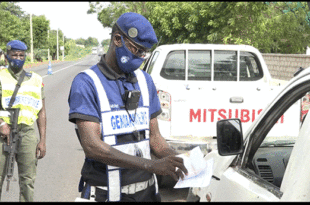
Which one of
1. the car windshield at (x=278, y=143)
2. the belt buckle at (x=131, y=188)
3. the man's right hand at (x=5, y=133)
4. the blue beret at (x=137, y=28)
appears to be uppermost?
the blue beret at (x=137, y=28)

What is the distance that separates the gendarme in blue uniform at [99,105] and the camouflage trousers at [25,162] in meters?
2.17

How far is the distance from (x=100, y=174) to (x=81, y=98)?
41 cm

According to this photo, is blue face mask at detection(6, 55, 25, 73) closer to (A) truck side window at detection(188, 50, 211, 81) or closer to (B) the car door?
(B) the car door

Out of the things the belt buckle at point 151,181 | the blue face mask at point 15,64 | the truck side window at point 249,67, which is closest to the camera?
the belt buckle at point 151,181

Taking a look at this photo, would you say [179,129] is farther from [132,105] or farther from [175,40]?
[175,40]

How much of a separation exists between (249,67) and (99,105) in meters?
5.53

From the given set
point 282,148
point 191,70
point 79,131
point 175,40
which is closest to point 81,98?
point 79,131

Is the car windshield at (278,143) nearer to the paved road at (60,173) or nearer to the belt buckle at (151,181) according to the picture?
the belt buckle at (151,181)

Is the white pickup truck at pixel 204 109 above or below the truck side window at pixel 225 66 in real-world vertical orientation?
below

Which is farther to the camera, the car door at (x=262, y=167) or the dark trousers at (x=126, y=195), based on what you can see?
the dark trousers at (x=126, y=195)

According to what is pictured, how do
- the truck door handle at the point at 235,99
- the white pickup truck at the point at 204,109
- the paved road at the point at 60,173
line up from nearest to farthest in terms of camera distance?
the paved road at the point at 60,173 → the white pickup truck at the point at 204,109 → the truck door handle at the point at 235,99

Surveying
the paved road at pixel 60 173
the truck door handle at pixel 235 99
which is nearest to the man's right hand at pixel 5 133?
the paved road at pixel 60 173

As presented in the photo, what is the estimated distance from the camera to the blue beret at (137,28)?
2.36m

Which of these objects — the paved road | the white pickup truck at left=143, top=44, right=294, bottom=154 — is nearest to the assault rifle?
the paved road
